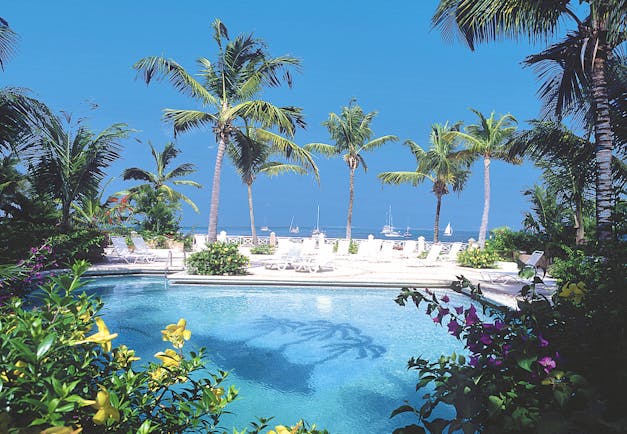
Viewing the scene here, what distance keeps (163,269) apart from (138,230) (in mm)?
7139

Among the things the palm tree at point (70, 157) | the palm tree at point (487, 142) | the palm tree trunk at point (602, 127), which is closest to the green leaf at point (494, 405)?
the palm tree trunk at point (602, 127)

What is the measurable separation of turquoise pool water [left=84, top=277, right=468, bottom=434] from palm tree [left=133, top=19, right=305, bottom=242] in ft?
11.7

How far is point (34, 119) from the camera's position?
8.82 metres

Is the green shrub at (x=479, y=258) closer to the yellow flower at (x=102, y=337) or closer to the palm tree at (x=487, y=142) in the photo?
the palm tree at (x=487, y=142)

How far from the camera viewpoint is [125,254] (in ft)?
40.0

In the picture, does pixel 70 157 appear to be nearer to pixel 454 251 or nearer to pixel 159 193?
pixel 159 193

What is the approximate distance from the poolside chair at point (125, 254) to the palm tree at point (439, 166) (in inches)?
592

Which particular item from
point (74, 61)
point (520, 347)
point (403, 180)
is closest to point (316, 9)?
point (74, 61)

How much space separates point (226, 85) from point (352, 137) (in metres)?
11.2

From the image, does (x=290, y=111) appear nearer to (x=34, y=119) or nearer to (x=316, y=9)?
(x=34, y=119)

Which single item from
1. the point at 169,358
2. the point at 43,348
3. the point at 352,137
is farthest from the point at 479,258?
the point at 43,348

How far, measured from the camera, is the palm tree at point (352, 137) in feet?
68.8

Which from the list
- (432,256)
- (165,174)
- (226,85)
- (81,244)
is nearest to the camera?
(81,244)

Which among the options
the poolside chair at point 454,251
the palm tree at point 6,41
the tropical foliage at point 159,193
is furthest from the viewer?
the tropical foliage at point 159,193
